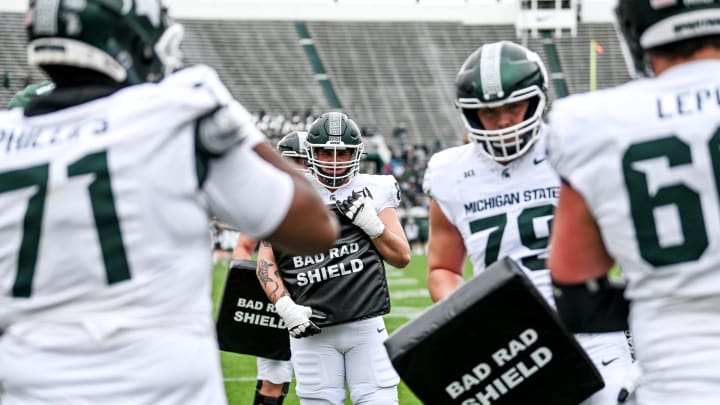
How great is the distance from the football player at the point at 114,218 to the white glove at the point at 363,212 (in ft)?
8.42

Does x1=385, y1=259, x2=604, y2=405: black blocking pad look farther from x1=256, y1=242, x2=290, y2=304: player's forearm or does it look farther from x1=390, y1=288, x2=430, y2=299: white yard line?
x1=390, y1=288, x2=430, y2=299: white yard line

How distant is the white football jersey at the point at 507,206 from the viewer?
338 cm

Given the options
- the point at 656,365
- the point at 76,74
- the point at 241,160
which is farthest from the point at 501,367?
the point at 76,74

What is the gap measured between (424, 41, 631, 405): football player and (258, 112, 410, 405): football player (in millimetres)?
1175

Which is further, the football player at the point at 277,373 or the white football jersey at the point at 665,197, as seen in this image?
the football player at the point at 277,373

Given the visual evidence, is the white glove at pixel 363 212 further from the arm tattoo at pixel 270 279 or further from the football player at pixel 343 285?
the arm tattoo at pixel 270 279

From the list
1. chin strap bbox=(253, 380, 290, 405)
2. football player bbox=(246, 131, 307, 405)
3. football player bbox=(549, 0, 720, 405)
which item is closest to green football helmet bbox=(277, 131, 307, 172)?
football player bbox=(246, 131, 307, 405)

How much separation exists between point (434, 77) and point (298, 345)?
1164 inches

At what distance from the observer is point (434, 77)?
33906 millimetres

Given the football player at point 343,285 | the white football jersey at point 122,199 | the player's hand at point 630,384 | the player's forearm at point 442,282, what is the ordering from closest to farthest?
the white football jersey at point 122,199, the player's hand at point 630,384, the player's forearm at point 442,282, the football player at point 343,285

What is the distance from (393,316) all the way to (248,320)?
511cm

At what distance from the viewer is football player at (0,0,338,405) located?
1.91 meters

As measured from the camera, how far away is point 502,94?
3.25 m

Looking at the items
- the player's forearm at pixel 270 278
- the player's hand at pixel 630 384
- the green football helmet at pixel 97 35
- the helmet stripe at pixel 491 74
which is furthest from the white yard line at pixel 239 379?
the green football helmet at pixel 97 35
